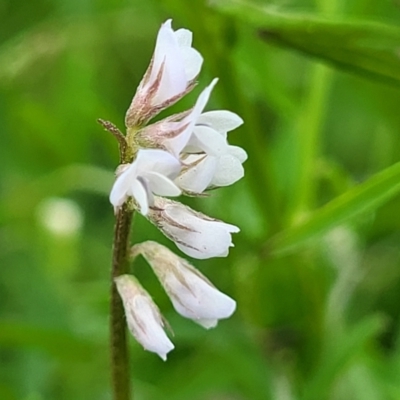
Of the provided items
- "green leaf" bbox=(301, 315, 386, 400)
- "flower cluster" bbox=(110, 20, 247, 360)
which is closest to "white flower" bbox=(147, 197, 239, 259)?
"flower cluster" bbox=(110, 20, 247, 360)

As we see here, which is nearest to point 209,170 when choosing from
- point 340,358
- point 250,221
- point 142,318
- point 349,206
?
point 142,318

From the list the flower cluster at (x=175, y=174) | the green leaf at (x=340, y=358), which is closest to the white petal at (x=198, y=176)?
the flower cluster at (x=175, y=174)

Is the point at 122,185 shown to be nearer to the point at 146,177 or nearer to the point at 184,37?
the point at 146,177

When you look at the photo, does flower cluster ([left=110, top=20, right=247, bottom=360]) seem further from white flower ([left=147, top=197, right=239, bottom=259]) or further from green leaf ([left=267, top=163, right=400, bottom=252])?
green leaf ([left=267, top=163, right=400, bottom=252])

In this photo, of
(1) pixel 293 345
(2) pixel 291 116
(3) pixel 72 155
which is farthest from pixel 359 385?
(3) pixel 72 155

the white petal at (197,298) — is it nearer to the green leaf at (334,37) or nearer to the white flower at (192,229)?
the white flower at (192,229)

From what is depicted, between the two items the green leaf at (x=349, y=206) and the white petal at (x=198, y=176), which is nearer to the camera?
the white petal at (x=198, y=176)

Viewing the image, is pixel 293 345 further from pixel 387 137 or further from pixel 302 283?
pixel 387 137
